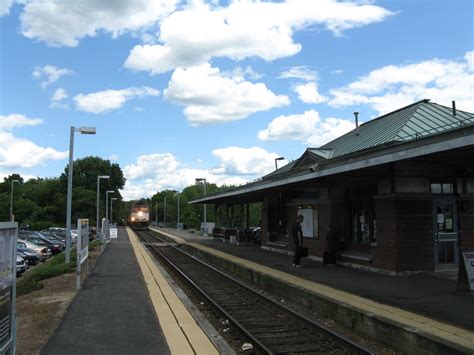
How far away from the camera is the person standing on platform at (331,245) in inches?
680

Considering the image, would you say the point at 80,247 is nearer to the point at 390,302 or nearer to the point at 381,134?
the point at 390,302

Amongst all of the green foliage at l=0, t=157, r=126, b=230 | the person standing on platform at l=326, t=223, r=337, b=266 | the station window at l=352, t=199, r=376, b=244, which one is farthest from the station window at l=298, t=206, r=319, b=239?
the green foliage at l=0, t=157, r=126, b=230

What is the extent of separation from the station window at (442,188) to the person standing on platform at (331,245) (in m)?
4.00

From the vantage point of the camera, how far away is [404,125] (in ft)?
63.8

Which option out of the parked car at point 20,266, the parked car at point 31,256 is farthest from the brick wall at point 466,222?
the parked car at point 31,256

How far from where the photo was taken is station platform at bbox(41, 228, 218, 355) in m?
7.20

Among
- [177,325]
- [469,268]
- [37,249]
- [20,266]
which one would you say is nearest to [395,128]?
[469,268]

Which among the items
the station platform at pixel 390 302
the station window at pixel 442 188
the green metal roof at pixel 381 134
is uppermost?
the green metal roof at pixel 381 134

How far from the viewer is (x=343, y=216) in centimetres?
1825

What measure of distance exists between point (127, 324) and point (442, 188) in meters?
9.99

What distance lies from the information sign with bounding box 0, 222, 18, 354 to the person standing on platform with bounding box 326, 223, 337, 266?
13.5m

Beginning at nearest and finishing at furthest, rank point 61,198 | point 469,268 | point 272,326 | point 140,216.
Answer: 1. point 272,326
2. point 469,268
3. point 140,216
4. point 61,198

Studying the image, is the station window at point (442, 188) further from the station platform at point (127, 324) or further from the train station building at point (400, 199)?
the station platform at point (127, 324)

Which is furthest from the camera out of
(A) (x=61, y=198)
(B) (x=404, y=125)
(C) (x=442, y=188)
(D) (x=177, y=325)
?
(A) (x=61, y=198)
